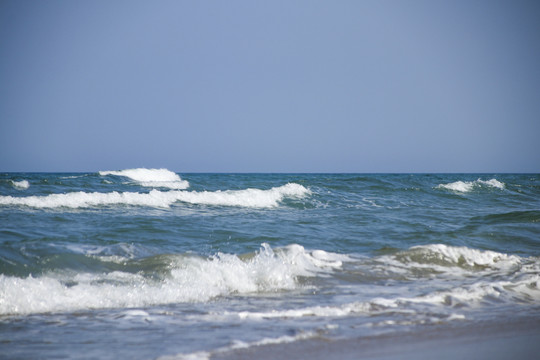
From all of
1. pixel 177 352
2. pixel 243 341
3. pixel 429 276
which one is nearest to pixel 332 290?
pixel 429 276

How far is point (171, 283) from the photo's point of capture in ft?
16.3

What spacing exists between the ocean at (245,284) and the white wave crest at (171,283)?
18 mm

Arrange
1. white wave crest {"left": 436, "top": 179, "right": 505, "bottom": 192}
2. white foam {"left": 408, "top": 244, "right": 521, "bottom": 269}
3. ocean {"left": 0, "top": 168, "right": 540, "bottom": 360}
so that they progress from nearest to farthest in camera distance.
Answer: ocean {"left": 0, "top": 168, "right": 540, "bottom": 360} < white foam {"left": 408, "top": 244, "right": 521, "bottom": 269} < white wave crest {"left": 436, "top": 179, "right": 505, "bottom": 192}

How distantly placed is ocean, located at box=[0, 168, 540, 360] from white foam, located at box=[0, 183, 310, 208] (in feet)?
7.13

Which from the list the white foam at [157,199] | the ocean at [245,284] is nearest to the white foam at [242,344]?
the ocean at [245,284]

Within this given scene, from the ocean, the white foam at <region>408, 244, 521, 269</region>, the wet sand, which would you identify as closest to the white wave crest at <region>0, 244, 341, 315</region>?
the ocean

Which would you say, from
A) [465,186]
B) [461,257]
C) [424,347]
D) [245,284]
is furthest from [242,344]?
[465,186]

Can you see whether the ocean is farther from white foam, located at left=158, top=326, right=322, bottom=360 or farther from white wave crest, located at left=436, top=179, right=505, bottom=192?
white wave crest, located at left=436, top=179, right=505, bottom=192

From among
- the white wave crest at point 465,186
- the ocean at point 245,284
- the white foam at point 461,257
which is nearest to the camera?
the ocean at point 245,284

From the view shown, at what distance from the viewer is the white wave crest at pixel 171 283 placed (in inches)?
164

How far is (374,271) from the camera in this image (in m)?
5.87

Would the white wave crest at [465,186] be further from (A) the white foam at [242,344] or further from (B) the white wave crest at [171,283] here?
(A) the white foam at [242,344]

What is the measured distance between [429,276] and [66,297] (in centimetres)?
414

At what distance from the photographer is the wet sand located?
2.85m
